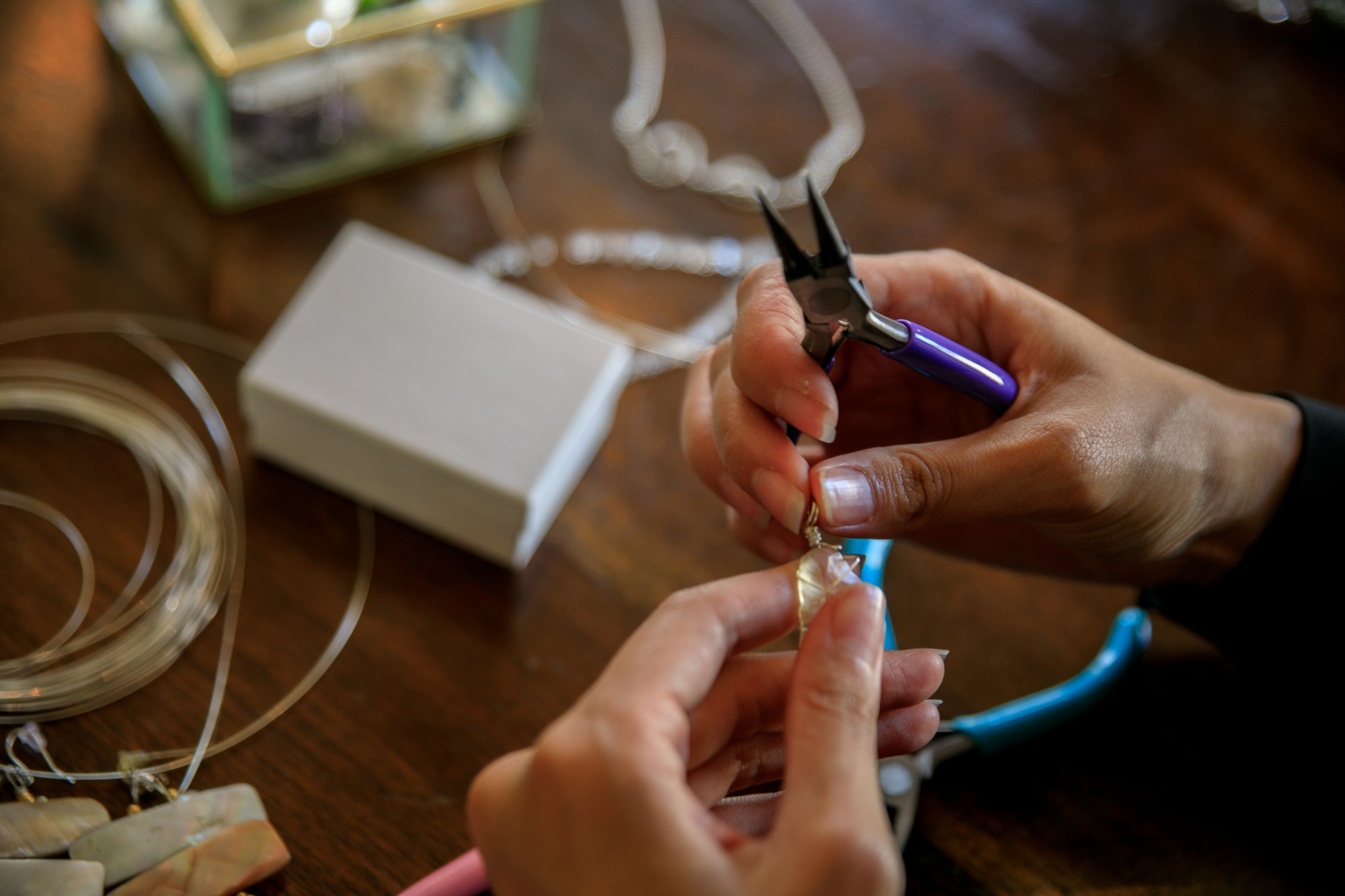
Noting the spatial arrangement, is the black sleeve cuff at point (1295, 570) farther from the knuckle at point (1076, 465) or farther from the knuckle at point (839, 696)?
the knuckle at point (839, 696)

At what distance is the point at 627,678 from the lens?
53cm

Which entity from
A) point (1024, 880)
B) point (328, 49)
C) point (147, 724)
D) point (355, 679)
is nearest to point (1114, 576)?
point (1024, 880)

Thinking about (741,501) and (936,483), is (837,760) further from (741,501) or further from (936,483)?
(741,501)

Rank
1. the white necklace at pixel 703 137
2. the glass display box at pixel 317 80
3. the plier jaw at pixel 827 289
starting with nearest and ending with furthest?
the plier jaw at pixel 827 289
the glass display box at pixel 317 80
the white necklace at pixel 703 137

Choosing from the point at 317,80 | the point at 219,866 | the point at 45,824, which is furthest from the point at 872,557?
the point at 317,80

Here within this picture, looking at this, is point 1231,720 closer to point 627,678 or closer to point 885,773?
point 885,773

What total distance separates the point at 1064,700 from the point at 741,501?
301 mm

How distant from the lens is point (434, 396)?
2.91 ft

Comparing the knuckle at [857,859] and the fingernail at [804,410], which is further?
the fingernail at [804,410]

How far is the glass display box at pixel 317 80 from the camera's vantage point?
1.01 m

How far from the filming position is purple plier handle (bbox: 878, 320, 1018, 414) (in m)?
0.68

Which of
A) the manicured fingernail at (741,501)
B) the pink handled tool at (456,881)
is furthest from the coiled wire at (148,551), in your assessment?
the manicured fingernail at (741,501)

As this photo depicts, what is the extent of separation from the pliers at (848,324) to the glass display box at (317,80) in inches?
23.3

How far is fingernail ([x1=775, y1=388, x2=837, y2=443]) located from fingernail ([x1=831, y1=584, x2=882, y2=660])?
0.48ft
